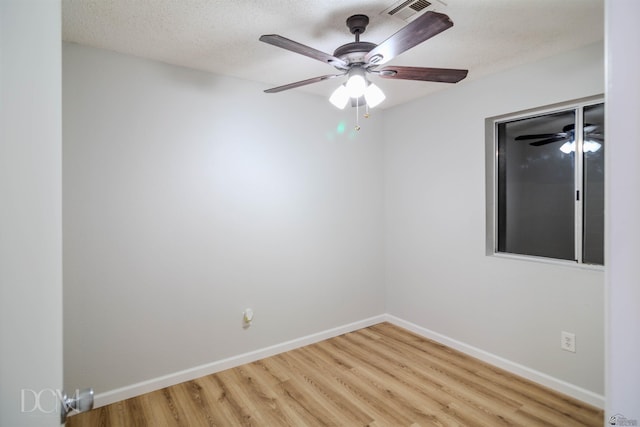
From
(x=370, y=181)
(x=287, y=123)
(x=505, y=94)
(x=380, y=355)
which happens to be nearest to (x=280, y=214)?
(x=287, y=123)

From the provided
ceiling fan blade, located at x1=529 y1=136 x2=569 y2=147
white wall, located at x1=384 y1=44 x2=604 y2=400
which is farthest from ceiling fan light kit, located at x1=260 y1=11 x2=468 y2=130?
ceiling fan blade, located at x1=529 y1=136 x2=569 y2=147

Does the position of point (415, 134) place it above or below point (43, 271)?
above

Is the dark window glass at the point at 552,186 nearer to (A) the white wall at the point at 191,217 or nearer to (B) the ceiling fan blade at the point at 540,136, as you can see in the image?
(B) the ceiling fan blade at the point at 540,136

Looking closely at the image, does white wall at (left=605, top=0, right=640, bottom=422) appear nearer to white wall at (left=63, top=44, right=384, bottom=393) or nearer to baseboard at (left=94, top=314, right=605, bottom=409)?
baseboard at (left=94, top=314, right=605, bottom=409)

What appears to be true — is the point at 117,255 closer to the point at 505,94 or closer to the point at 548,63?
the point at 505,94

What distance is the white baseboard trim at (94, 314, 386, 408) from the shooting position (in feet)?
7.54

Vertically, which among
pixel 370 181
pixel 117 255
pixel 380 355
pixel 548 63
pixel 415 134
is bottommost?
pixel 380 355

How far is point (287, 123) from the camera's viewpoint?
10.0ft

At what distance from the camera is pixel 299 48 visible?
153 cm

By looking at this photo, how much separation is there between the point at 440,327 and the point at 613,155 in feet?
10.2

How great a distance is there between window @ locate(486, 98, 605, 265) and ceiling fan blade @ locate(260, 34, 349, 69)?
70.4 inches

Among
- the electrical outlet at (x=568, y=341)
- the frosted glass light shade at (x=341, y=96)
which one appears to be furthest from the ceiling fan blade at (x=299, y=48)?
the electrical outlet at (x=568, y=341)

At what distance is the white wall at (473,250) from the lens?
229 centimetres

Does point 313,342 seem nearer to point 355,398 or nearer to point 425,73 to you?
point 355,398
